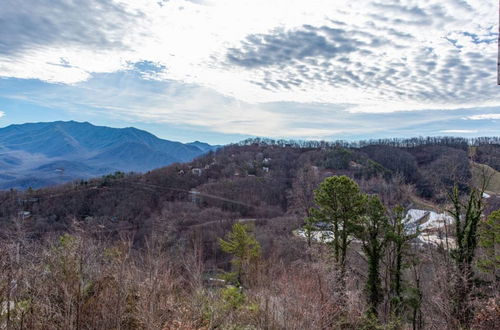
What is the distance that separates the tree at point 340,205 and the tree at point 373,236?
482 millimetres

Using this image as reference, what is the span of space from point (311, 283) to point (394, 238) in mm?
9740

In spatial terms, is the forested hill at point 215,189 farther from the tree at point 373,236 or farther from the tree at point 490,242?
the tree at point 373,236

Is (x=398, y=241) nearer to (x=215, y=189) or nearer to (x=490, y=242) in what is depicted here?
(x=490, y=242)

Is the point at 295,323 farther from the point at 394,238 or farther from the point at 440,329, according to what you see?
the point at 394,238

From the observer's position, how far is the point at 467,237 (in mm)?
15727

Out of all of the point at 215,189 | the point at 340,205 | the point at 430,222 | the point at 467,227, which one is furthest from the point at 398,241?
the point at 215,189

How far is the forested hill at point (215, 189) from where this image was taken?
4644 cm

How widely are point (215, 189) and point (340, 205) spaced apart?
49782 millimetres

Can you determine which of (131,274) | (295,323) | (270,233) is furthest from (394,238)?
(270,233)

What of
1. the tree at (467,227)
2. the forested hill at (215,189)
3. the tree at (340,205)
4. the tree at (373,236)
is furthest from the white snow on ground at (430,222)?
the forested hill at (215,189)

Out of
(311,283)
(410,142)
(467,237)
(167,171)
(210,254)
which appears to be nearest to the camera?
(311,283)

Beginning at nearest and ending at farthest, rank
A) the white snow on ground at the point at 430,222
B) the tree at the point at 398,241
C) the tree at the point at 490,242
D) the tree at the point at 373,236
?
the tree at the point at 490,242 < the tree at the point at 398,241 < the tree at the point at 373,236 < the white snow on ground at the point at 430,222

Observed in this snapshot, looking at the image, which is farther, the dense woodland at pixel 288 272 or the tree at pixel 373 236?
the tree at pixel 373 236

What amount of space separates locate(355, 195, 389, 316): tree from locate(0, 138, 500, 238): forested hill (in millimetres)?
9203
